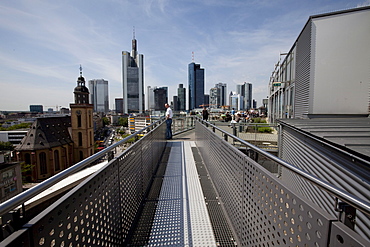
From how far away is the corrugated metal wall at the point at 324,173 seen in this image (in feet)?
9.12

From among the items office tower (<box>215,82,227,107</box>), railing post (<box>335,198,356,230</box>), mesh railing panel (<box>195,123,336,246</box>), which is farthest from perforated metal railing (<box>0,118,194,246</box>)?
office tower (<box>215,82,227,107</box>)

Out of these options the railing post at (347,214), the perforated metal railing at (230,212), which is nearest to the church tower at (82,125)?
the perforated metal railing at (230,212)

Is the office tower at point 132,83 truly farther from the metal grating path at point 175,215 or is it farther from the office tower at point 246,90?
the metal grating path at point 175,215

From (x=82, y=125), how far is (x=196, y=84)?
11928 cm

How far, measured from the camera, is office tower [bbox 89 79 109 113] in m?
167

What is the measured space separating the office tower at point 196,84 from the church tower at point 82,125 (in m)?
110

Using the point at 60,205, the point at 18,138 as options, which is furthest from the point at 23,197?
the point at 18,138

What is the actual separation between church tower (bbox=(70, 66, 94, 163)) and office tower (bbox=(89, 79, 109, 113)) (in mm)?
130870

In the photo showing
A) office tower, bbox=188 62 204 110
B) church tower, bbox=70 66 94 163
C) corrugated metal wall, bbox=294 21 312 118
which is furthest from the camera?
office tower, bbox=188 62 204 110

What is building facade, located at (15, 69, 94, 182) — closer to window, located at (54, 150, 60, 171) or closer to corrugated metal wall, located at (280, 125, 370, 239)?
window, located at (54, 150, 60, 171)

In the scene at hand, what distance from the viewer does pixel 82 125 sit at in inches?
1812

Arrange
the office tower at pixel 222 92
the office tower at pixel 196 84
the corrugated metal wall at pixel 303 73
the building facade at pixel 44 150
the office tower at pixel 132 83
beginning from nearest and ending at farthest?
1. the corrugated metal wall at pixel 303 73
2. the building facade at pixel 44 150
3. the office tower at pixel 132 83
4. the office tower at pixel 222 92
5. the office tower at pixel 196 84

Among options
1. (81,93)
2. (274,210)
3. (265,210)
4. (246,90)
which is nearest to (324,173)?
(265,210)

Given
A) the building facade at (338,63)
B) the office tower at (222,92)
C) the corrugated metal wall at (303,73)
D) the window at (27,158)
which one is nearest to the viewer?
the building facade at (338,63)
